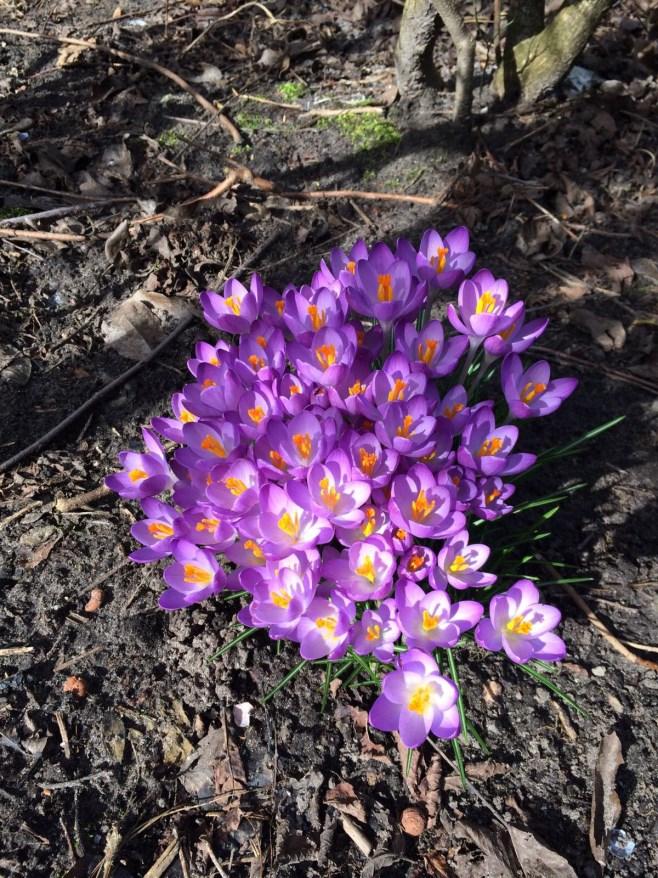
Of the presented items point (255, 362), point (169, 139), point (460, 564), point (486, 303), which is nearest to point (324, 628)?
point (460, 564)

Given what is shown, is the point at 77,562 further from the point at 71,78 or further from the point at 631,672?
the point at 71,78

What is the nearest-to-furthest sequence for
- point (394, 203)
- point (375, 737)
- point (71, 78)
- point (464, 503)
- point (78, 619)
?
point (464, 503) < point (375, 737) < point (78, 619) < point (394, 203) < point (71, 78)

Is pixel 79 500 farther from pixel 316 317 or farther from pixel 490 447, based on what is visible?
pixel 490 447

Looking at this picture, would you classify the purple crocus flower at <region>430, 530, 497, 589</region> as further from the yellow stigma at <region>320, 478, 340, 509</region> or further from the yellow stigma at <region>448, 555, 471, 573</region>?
the yellow stigma at <region>320, 478, 340, 509</region>

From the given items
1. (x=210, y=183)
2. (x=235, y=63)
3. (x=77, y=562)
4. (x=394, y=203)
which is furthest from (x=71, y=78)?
(x=77, y=562)

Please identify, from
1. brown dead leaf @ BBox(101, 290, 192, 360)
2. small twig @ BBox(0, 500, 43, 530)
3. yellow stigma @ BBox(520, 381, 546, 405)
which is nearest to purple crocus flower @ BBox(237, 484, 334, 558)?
yellow stigma @ BBox(520, 381, 546, 405)

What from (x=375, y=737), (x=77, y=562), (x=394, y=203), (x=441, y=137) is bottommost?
(x=375, y=737)
